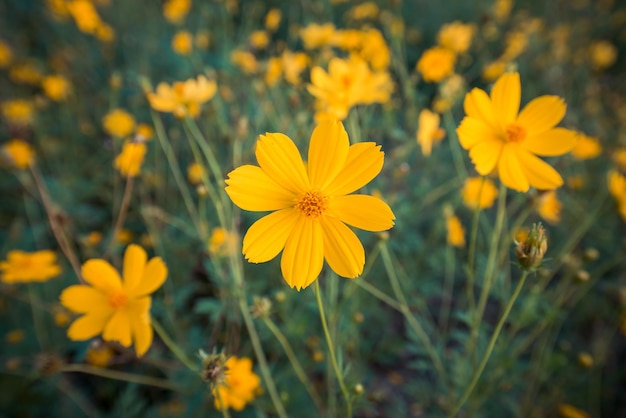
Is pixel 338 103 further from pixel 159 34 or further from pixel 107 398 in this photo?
pixel 159 34

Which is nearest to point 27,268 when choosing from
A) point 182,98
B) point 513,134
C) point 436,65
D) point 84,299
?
point 84,299

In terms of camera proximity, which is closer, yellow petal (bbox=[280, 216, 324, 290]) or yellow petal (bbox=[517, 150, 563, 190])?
yellow petal (bbox=[280, 216, 324, 290])

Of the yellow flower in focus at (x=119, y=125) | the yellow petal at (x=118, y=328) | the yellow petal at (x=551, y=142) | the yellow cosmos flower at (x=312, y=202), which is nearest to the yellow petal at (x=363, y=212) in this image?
the yellow cosmos flower at (x=312, y=202)

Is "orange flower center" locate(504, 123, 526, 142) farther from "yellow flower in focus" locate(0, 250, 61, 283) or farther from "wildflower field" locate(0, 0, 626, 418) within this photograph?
"yellow flower in focus" locate(0, 250, 61, 283)

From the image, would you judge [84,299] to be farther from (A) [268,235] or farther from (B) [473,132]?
(B) [473,132]

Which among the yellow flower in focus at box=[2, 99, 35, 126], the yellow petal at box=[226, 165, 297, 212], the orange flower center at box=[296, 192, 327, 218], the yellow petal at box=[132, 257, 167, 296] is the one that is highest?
the yellow flower in focus at box=[2, 99, 35, 126]

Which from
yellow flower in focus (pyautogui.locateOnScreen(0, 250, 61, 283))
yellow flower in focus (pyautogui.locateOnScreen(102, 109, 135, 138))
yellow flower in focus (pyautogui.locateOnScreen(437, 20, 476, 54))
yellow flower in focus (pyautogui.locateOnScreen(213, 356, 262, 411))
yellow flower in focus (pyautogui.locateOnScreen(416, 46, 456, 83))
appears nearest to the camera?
yellow flower in focus (pyautogui.locateOnScreen(213, 356, 262, 411))

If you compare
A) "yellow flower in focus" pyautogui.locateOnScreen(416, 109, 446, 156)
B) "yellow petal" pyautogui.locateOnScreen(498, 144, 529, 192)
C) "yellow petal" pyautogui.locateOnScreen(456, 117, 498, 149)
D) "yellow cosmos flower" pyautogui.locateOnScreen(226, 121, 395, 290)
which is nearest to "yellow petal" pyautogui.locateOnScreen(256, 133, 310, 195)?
"yellow cosmos flower" pyautogui.locateOnScreen(226, 121, 395, 290)
